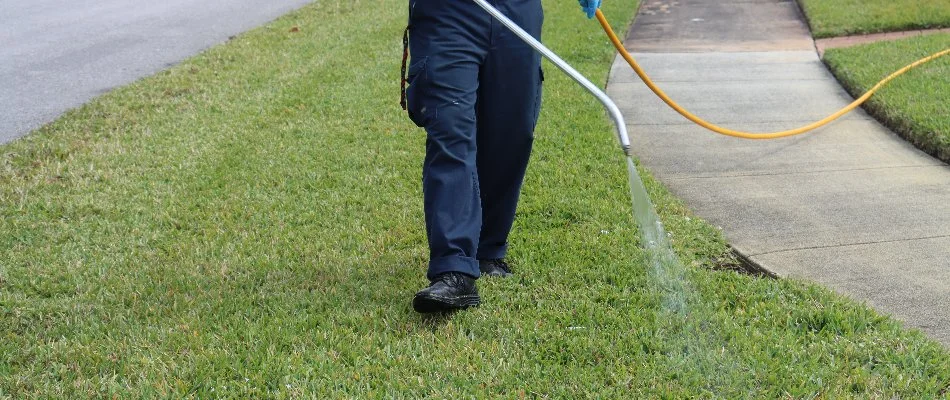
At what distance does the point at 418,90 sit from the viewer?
132 inches

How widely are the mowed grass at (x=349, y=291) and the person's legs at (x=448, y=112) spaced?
25 centimetres

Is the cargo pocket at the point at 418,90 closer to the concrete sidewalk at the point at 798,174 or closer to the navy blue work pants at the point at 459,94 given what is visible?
the navy blue work pants at the point at 459,94

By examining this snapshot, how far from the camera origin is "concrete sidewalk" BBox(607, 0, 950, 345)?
3.89m

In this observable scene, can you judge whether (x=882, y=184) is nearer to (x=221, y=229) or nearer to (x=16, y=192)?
(x=221, y=229)

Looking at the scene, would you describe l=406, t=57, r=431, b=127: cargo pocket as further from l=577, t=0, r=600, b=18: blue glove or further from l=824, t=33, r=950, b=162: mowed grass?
l=824, t=33, r=950, b=162: mowed grass

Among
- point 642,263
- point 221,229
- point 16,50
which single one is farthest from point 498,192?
point 16,50

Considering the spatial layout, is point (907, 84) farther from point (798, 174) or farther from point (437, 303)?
point (437, 303)

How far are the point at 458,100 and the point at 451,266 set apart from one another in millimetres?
534

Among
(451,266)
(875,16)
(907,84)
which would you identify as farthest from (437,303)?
(875,16)

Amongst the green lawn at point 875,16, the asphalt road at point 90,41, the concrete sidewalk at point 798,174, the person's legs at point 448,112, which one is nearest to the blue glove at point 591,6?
the person's legs at point 448,112

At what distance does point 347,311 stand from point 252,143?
2493 millimetres

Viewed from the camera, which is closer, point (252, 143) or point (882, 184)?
point (882, 184)

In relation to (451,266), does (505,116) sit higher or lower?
higher

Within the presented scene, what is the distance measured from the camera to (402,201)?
4652 millimetres
